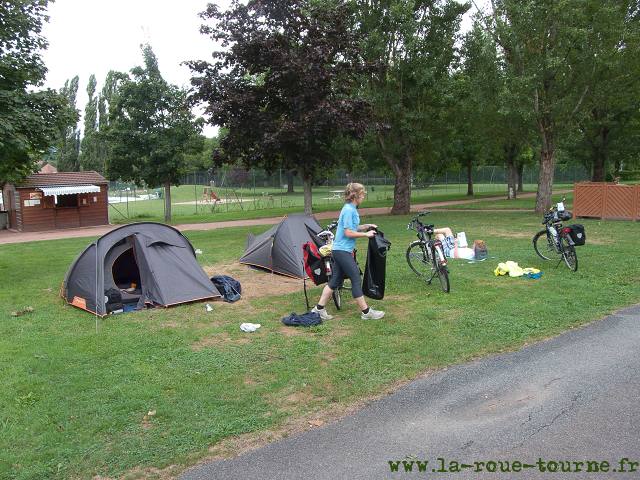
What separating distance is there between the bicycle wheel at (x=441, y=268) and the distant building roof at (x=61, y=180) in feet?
66.6

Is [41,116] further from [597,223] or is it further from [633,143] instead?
[633,143]

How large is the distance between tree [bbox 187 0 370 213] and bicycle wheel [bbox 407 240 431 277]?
5863 mm

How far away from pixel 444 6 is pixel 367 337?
1784 centimetres

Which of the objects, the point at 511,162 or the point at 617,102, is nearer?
the point at 617,102

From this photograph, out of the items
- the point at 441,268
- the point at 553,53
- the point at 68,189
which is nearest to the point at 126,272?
the point at 441,268

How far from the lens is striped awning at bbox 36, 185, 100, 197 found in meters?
21.7

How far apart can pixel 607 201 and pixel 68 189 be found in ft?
72.6

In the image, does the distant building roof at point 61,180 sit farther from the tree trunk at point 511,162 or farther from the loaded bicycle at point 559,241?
the tree trunk at point 511,162

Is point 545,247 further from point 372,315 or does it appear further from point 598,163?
point 598,163

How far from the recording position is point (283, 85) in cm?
1461

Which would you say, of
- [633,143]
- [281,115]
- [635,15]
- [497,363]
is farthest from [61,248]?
[633,143]

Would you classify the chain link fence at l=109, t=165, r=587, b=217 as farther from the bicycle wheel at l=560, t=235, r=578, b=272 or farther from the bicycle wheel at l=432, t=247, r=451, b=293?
the bicycle wheel at l=432, t=247, r=451, b=293

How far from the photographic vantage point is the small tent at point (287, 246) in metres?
9.77

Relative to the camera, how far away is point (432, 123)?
813 inches
